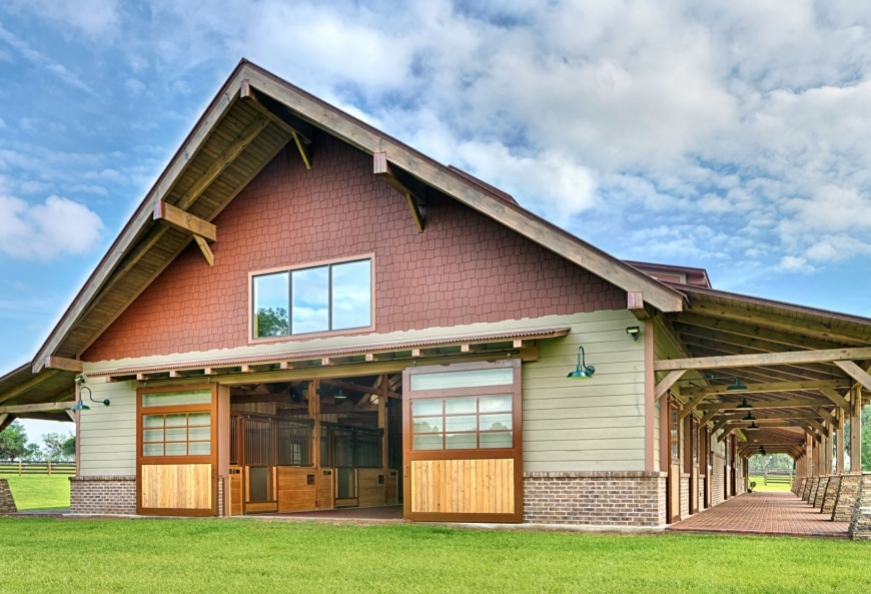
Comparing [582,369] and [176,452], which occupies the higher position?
[582,369]

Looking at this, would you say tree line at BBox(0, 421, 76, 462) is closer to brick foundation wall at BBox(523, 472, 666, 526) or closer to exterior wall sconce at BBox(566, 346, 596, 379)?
brick foundation wall at BBox(523, 472, 666, 526)

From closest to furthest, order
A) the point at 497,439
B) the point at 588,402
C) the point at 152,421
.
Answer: the point at 588,402 → the point at 497,439 → the point at 152,421

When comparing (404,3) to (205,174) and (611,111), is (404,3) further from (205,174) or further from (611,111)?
(205,174)

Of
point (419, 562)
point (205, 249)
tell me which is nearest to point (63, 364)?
point (205, 249)

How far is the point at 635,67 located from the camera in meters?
26.8

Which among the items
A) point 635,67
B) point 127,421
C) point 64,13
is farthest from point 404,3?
point 64,13

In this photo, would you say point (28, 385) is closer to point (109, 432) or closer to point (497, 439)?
point (109, 432)

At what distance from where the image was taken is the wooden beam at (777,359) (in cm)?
1058

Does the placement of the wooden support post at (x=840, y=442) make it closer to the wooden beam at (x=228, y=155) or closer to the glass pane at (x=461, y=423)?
the glass pane at (x=461, y=423)

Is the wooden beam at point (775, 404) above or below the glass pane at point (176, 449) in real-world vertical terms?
above

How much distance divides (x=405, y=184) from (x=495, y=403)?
363 centimetres

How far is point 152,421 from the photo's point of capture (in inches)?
598

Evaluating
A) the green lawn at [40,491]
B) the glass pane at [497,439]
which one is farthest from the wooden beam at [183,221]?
the green lawn at [40,491]

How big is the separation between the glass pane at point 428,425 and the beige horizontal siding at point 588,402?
1.38 m
